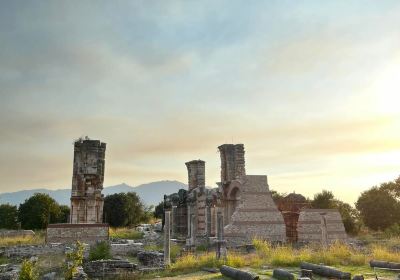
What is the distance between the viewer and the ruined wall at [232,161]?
30.2 metres

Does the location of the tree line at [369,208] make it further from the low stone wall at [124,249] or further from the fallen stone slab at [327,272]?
the fallen stone slab at [327,272]

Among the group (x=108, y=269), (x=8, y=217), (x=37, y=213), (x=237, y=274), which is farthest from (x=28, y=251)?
(x=8, y=217)

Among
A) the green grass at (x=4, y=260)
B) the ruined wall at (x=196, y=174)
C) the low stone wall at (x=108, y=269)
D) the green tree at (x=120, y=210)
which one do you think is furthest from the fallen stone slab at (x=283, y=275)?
the green tree at (x=120, y=210)

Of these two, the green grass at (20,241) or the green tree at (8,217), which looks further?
the green tree at (8,217)

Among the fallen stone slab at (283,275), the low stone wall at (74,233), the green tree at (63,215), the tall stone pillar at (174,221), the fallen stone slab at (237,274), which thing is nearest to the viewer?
the fallen stone slab at (237,274)

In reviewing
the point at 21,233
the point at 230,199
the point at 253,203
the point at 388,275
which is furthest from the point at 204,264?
the point at 21,233

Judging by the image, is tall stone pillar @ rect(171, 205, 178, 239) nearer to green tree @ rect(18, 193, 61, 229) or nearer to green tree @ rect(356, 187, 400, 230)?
green tree @ rect(18, 193, 61, 229)

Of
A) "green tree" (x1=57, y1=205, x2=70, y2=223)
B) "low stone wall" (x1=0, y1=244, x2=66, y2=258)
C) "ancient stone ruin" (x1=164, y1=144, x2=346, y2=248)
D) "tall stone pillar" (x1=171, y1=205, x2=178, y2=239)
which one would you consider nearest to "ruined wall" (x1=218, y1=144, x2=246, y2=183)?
"ancient stone ruin" (x1=164, y1=144, x2=346, y2=248)

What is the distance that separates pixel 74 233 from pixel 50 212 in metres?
23.6

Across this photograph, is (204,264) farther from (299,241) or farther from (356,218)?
(356,218)

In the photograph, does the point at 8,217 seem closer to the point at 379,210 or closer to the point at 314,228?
the point at 314,228

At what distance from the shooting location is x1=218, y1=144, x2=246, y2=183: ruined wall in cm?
3023

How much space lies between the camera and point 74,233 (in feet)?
76.1

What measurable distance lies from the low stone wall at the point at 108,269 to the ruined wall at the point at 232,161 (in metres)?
16.8
